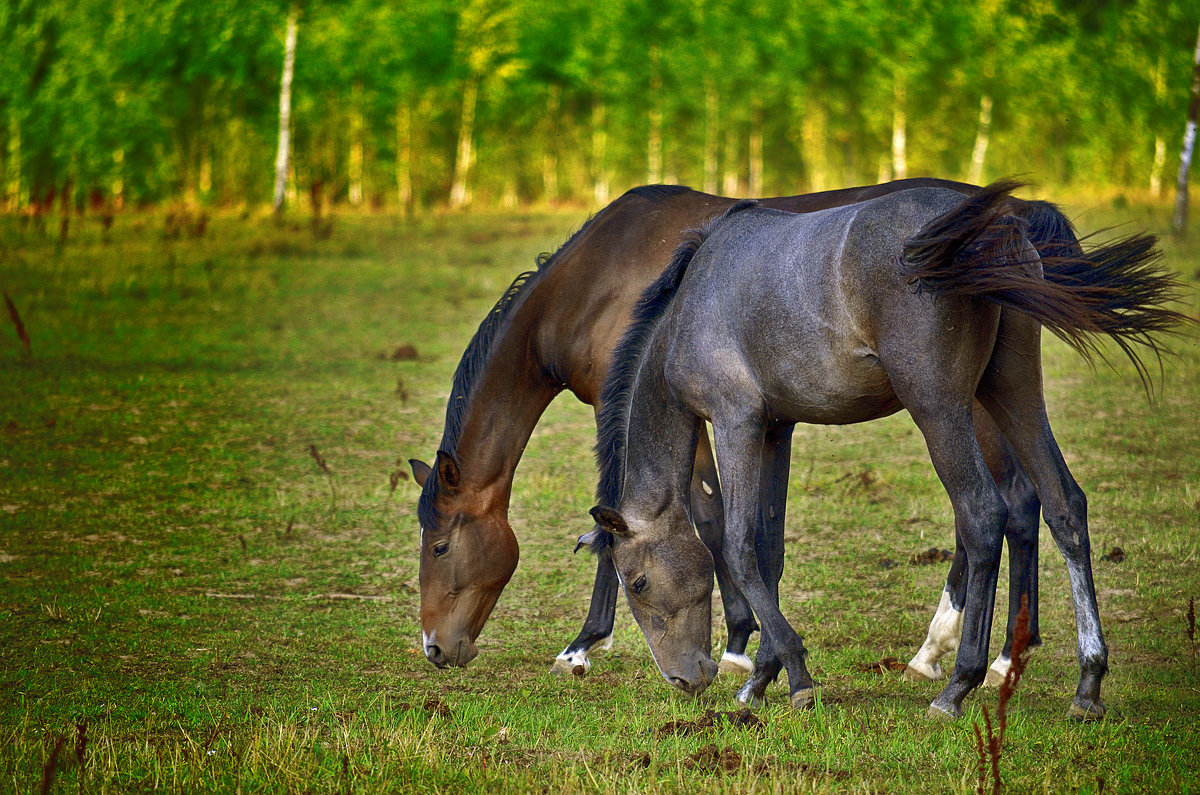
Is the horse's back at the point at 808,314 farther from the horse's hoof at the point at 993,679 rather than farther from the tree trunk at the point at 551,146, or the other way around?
the tree trunk at the point at 551,146

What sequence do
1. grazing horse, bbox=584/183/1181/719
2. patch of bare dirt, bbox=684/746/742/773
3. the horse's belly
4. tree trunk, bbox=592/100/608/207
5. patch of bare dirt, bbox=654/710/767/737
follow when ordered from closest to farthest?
1. patch of bare dirt, bbox=684/746/742/773
2. grazing horse, bbox=584/183/1181/719
3. patch of bare dirt, bbox=654/710/767/737
4. the horse's belly
5. tree trunk, bbox=592/100/608/207

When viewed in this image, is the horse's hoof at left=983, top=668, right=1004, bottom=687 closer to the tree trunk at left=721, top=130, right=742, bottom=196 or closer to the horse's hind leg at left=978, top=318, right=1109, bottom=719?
the horse's hind leg at left=978, top=318, right=1109, bottom=719

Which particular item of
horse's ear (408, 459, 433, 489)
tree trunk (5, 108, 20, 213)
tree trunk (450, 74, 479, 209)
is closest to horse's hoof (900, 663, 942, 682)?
horse's ear (408, 459, 433, 489)

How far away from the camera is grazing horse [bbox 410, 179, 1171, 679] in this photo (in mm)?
5438

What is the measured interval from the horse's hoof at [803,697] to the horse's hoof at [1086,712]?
3.38 feet

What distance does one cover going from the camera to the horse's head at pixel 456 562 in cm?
538

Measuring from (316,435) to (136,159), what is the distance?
2646 centimetres

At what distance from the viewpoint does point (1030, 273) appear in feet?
14.4

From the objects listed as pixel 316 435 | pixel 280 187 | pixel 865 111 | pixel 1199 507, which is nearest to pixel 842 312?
pixel 1199 507

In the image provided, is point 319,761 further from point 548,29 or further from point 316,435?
point 548,29

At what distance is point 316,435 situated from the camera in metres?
10.3

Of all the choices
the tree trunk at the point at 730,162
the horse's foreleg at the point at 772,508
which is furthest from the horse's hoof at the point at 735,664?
the tree trunk at the point at 730,162

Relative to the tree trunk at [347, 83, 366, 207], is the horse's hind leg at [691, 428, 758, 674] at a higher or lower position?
lower

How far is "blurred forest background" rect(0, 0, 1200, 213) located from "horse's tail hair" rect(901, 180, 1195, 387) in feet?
67.2
